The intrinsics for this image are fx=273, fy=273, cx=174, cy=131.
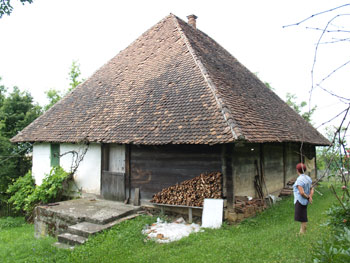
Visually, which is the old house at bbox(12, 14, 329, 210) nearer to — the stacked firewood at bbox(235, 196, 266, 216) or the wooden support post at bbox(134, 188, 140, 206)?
the wooden support post at bbox(134, 188, 140, 206)

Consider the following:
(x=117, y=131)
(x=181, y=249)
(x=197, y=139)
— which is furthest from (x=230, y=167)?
(x=117, y=131)

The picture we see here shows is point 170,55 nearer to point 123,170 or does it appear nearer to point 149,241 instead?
point 123,170

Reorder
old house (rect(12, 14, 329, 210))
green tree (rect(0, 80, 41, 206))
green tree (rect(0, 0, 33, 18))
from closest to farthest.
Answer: green tree (rect(0, 0, 33, 18)) < old house (rect(12, 14, 329, 210)) < green tree (rect(0, 80, 41, 206))

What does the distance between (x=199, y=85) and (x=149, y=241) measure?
4.85 m

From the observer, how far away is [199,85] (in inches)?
341

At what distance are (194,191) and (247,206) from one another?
1.52 m

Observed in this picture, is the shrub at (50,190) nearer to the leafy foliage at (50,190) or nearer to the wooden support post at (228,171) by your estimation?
the leafy foliage at (50,190)

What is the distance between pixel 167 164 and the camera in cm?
820

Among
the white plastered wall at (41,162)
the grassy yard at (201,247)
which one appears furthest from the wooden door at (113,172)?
the white plastered wall at (41,162)

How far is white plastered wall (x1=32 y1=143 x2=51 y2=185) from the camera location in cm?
1159

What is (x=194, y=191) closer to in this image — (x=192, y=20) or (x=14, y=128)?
(x=192, y=20)

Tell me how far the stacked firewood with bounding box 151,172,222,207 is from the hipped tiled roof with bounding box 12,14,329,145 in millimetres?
→ 1168

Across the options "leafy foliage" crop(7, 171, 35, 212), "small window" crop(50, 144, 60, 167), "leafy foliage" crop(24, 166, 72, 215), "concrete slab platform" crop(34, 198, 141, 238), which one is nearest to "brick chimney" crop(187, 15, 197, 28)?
"small window" crop(50, 144, 60, 167)

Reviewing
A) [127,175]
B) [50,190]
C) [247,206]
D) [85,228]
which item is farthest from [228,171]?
[50,190]
